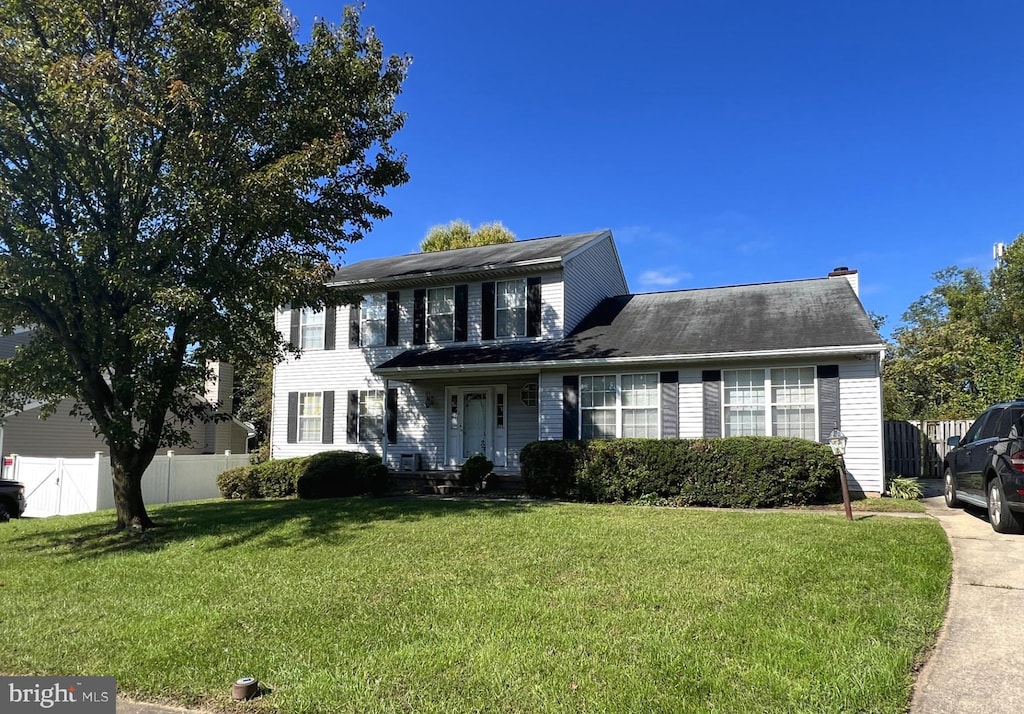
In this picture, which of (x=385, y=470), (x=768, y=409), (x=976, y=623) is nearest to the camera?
(x=976, y=623)

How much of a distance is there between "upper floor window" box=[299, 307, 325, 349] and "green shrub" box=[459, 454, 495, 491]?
21.5 feet

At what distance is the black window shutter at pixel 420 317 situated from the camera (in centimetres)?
1814

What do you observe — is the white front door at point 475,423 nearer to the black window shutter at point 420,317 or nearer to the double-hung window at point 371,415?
the black window shutter at point 420,317

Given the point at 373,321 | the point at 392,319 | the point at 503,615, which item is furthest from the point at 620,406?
the point at 503,615

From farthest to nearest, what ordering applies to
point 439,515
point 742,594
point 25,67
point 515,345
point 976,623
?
point 515,345
point 439,515
point 25,67
point 742,594
point 976,623

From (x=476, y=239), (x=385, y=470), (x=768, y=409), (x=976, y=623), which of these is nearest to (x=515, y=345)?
(x=385, y=470)

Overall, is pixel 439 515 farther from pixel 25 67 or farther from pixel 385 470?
pixel 25 67

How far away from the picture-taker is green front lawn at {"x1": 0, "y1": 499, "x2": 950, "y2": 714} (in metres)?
3.94

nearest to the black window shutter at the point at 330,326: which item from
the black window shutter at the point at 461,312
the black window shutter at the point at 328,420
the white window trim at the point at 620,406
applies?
the black window shutter at the point at 328,420

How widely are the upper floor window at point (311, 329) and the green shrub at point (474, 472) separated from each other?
6.57m

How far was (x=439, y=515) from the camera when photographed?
10781mm

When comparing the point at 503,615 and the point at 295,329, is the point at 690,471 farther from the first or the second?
the point at 295,329

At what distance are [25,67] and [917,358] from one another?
30734mm

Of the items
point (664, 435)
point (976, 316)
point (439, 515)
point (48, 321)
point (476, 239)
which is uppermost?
point (476, 239)
